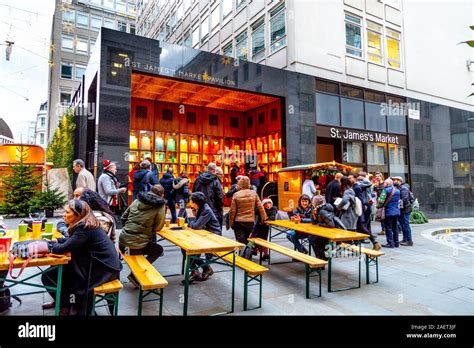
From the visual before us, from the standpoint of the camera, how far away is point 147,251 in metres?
4.63

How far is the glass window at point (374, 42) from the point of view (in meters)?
17.5

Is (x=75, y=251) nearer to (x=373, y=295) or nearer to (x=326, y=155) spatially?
(x=373, y=295)

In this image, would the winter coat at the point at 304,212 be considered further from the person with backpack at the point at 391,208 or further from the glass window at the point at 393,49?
the glass window at the point at 393,49

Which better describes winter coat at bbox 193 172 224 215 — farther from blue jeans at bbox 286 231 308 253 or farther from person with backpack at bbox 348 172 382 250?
person with backpack at bbox 348 172 382 250

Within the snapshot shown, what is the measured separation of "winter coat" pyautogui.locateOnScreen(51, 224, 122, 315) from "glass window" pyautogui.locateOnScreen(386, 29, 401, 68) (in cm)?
1953

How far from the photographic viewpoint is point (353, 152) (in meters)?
16.3

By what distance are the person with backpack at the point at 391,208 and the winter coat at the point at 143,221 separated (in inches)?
246

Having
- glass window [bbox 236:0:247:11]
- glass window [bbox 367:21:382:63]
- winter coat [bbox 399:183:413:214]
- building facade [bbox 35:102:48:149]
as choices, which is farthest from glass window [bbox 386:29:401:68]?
building facade [bbox 35:102:48:149]

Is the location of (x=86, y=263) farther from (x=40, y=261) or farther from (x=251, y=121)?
(x=251, y=121)

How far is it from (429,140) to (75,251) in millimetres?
21051

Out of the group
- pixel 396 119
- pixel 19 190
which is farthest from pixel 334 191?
pixel 396 119

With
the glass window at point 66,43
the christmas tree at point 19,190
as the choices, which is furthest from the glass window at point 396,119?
the glass window at point 66,43

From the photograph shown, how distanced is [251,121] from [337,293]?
547 inches
